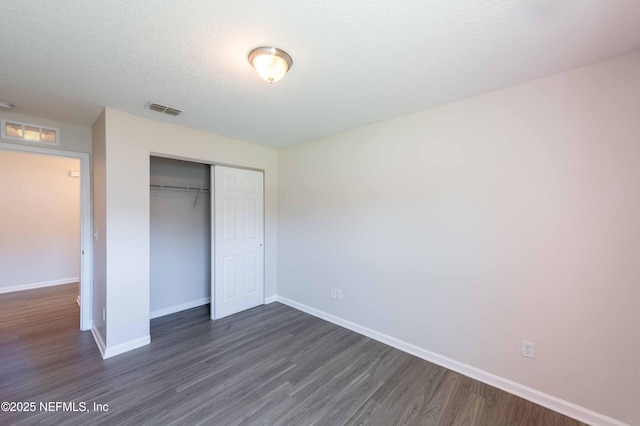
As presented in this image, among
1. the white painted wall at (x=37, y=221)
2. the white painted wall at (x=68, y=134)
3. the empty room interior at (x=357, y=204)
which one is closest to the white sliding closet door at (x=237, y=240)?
the empty room interior at (x=357, y=204)

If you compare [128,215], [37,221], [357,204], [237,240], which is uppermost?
[357,204]

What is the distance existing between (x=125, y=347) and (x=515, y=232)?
3.87 meters

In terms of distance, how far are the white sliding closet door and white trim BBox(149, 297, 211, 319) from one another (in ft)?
2.09

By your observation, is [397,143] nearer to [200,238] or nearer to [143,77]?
[143,77]

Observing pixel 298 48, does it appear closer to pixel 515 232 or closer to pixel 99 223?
pixel 515 232

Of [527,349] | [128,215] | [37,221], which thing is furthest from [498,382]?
[37,221]

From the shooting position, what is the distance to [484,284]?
7.38 ft

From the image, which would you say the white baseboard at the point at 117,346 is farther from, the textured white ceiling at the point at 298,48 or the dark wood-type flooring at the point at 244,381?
the textured white ceiling at the point at 298,48

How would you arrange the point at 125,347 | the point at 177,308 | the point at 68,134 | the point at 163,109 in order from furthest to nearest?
1. the point at 177,308
2. the point at 68,134
3. the point at 125,347
4. the point at 163,109

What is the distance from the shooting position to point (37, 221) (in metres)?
4.73

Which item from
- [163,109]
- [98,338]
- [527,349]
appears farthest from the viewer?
[98,338]

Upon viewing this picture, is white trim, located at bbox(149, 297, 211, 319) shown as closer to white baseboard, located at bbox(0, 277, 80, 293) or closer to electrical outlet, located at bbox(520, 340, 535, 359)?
white baseboard, located at bbox(0, 277, 80, 293)

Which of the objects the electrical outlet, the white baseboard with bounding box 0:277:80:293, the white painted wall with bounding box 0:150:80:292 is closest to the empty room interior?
the electrical outlet

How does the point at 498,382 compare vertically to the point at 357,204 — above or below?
below
